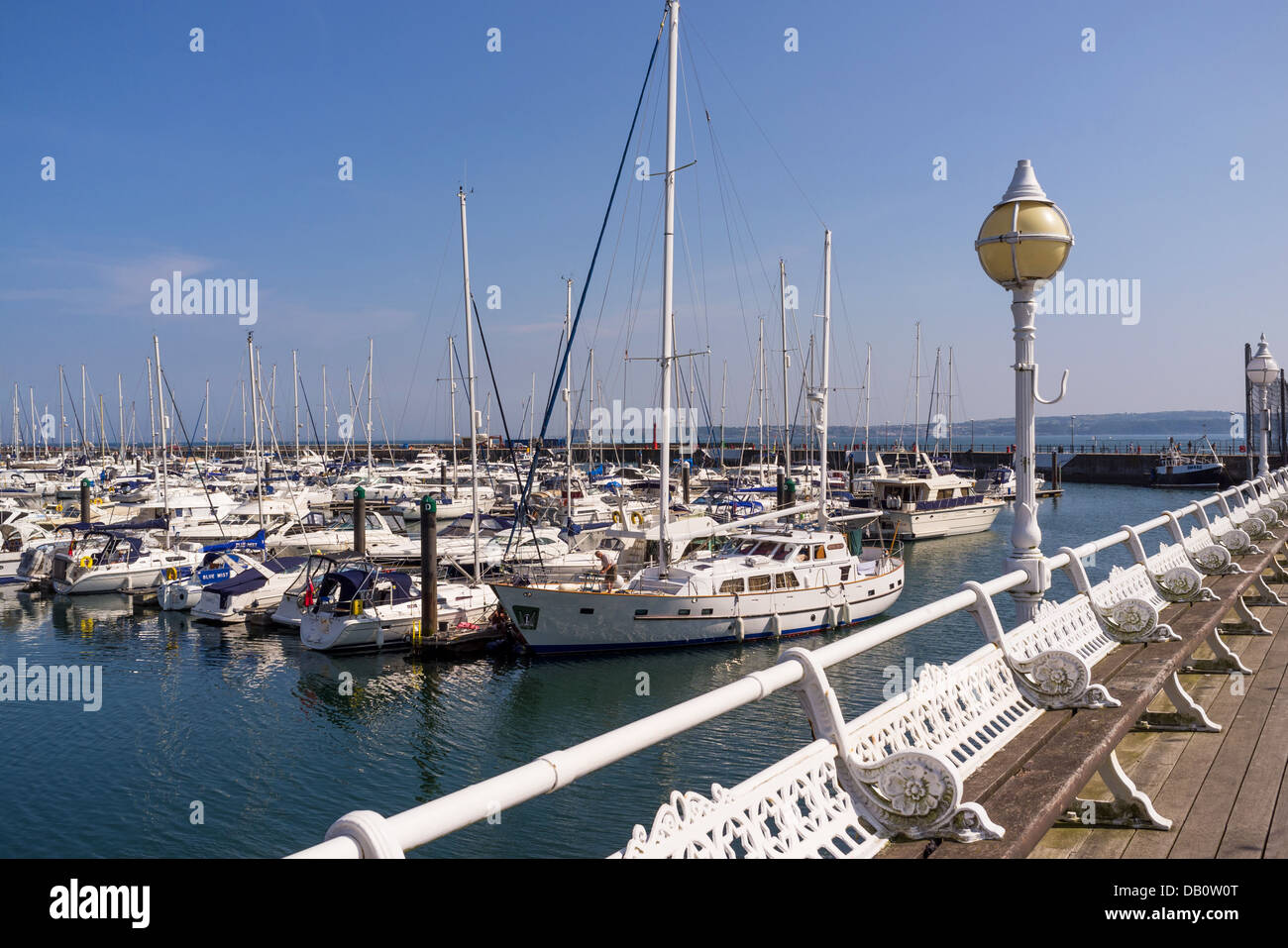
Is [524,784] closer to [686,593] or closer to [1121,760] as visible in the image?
[1121,760]

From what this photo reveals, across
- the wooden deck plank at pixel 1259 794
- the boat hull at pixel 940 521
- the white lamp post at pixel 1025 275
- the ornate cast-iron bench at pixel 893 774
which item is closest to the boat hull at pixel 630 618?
the wooden deck plank at pixel 1259 794

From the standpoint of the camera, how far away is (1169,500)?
7312 cm

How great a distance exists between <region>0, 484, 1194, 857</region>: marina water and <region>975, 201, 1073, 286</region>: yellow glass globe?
34.1 ft

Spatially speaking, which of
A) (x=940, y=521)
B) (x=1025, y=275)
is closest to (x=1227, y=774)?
(x=1025, y=275)

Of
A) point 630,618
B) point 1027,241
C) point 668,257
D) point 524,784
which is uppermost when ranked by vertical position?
point 668,257

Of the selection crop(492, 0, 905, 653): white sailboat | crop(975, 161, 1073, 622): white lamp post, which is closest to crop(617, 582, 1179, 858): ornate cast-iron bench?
crop(975, 161, 1073, 622): white lamp post

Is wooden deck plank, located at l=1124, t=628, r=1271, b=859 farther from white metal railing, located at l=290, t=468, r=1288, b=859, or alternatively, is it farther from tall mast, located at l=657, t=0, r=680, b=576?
tall mast, located at l=657, t=0, r=680, b=576

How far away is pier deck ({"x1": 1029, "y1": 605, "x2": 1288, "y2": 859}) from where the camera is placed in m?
4.81

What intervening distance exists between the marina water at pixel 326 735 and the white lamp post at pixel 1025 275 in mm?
9170

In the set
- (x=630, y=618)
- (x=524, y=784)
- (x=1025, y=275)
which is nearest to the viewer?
(x=524, y=784)

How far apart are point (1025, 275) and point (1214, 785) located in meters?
3.51

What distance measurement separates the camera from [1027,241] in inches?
245

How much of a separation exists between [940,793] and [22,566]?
43.9 m
